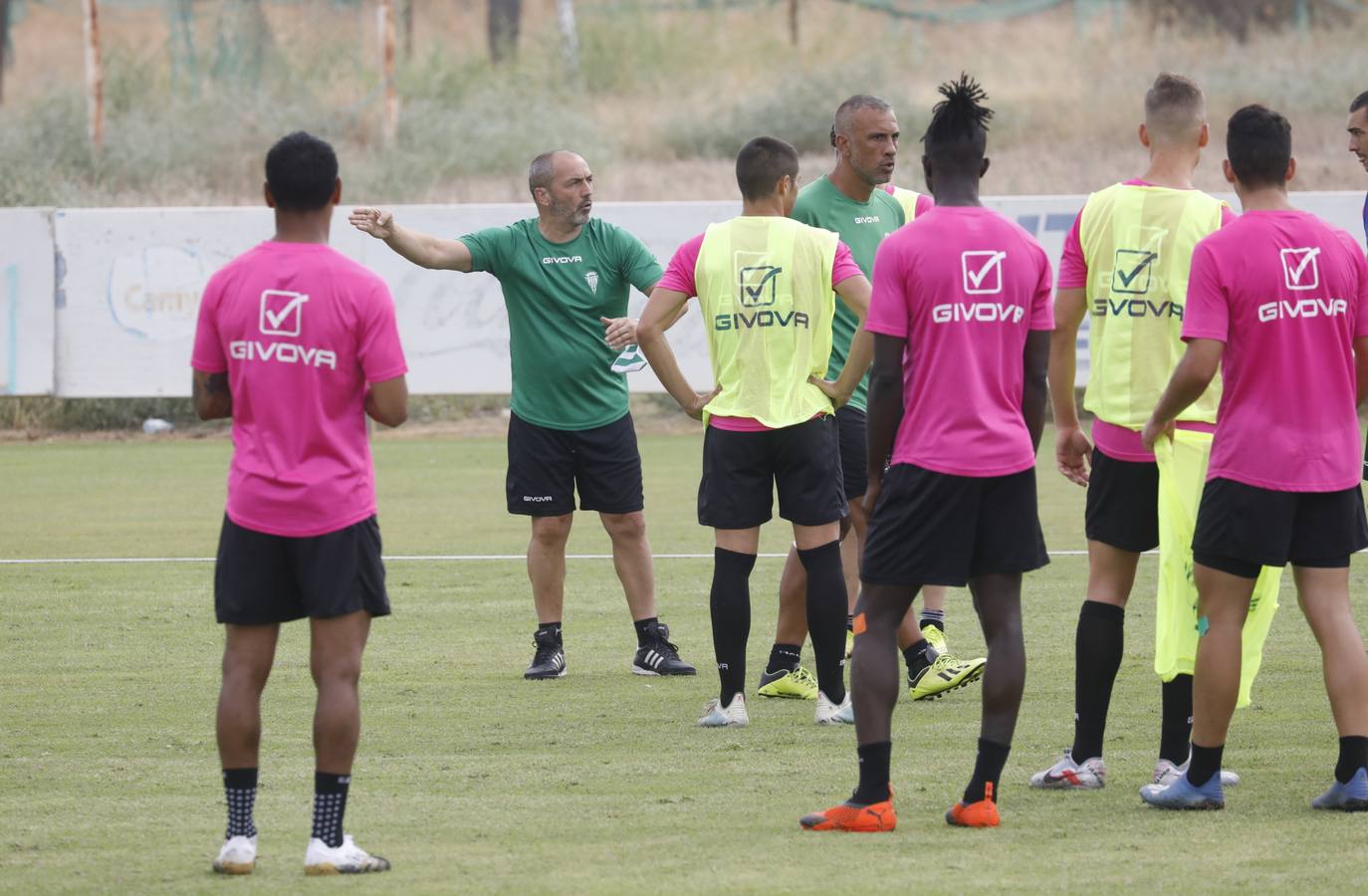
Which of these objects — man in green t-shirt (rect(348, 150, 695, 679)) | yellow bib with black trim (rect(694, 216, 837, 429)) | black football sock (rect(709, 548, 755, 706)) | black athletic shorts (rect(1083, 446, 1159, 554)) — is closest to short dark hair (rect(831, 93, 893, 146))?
yellow bib with black trim (rect(694, 216, 837, 429))

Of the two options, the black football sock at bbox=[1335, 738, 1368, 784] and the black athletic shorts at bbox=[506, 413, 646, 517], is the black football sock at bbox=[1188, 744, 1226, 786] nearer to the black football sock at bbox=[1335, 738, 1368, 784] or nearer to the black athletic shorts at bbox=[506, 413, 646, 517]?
the black football sock at bbox=[1335, 738, 1368, 784]

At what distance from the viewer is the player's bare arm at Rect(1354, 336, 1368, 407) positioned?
19.8ft

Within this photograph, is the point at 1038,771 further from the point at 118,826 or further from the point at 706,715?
the point at 118,826

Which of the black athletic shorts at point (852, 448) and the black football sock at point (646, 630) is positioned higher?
the black athletic shorts at point (852, 448)

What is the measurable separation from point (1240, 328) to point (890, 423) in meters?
1.10

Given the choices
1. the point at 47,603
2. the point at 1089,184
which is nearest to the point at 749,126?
the point at 1089,184

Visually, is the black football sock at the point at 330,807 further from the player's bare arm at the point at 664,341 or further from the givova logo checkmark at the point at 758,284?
the givova logo checkmark at the point at 758,284

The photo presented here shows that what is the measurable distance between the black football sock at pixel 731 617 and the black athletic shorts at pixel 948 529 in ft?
5.32

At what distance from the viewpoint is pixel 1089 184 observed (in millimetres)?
31531

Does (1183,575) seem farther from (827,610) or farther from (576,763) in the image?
(576,763)

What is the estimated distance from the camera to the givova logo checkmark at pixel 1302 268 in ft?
19.1

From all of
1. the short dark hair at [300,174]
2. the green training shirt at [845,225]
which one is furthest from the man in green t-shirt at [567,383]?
the short dark hair at [300,174]

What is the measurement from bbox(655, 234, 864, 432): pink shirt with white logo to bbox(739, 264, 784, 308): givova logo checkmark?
0.66 ft

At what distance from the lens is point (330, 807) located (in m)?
5.31
